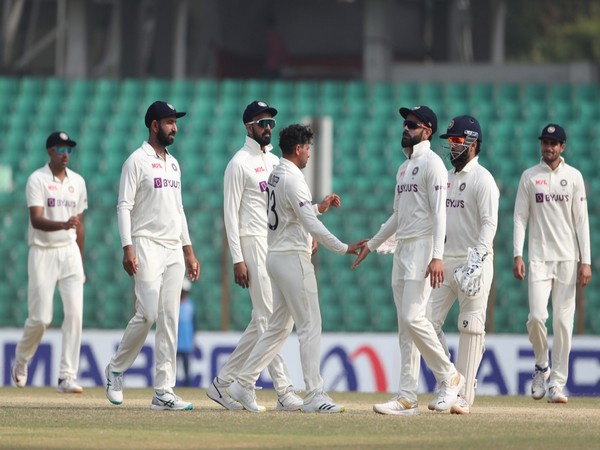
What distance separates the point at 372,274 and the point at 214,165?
3321 millimetres

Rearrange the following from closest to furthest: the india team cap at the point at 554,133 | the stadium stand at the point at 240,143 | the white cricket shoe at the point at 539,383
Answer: the india team cap at the point at 554,133, the white cricket shoe at the point at 539,383, the stadium stand at the point at 240,143

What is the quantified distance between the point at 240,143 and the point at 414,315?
11663 mm

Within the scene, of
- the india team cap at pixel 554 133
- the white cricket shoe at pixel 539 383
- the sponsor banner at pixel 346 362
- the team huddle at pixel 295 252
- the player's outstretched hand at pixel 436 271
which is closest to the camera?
the player's outstretched hand at pixel 436 271

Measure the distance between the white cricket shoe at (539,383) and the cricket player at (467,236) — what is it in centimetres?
167

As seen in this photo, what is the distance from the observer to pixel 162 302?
412 inches

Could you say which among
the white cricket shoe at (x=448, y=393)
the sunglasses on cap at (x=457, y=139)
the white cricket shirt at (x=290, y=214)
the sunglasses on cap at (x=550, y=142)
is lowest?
the white cricket shoe at (x=448, y=393)

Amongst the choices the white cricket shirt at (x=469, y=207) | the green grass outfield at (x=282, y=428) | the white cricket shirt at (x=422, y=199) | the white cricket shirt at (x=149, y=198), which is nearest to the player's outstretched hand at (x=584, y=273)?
the green grass outfield at (x=282, y=428)

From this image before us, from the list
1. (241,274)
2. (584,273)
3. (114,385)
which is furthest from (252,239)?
(584,273)

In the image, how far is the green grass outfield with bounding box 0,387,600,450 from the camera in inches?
329

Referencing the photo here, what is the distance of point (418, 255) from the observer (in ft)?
33.0

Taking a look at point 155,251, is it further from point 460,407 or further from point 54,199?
point 54,199

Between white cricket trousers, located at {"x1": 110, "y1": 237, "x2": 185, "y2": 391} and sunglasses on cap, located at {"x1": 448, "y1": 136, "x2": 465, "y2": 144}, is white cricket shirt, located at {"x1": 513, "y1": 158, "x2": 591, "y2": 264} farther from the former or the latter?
white cricket trousers, located at {"x1": 110, "y1": 237, "x2": 185, "y2": 391}

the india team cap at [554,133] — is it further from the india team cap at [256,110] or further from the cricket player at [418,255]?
the india team cap at [256,110]

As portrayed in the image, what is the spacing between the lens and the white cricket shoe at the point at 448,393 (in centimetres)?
1020
